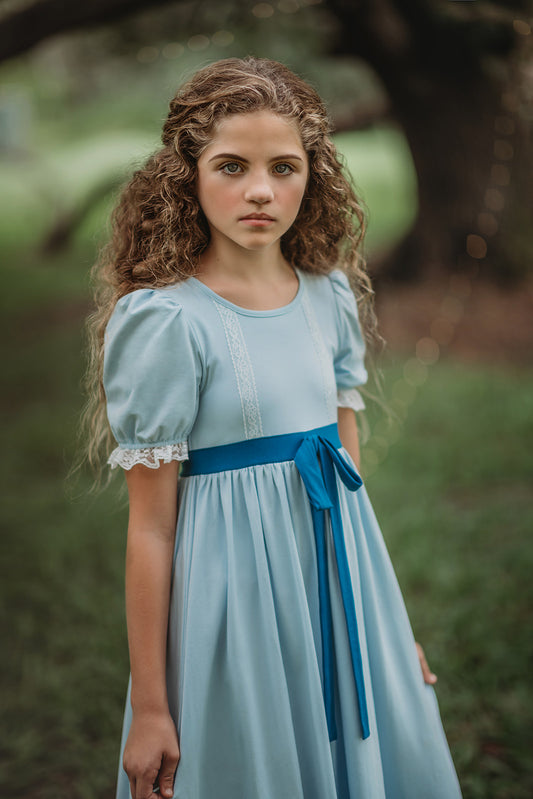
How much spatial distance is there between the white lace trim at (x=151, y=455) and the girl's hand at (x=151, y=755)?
34 centimetres

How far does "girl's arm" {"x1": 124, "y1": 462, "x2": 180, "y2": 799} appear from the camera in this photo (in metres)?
1.06

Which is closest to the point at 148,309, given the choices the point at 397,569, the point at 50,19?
the point at 397,569

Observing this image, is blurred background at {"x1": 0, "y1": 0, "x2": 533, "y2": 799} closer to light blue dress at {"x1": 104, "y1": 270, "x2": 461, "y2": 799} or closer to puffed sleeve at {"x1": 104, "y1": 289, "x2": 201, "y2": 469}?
light blue dress at {"x1": 104, "y1": 270, "x2": 461, "y2": 799}

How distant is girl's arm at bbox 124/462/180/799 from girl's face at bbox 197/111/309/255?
35 centimetres

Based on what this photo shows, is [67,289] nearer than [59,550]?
No

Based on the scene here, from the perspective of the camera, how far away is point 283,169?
3.57 ft

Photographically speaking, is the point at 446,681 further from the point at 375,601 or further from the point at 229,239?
the point at 229,239

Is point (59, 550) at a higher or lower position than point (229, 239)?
lower

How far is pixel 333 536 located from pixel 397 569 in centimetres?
163

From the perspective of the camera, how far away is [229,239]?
1.14m

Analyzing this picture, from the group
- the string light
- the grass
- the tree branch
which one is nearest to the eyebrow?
the grass

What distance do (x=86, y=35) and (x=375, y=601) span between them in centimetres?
388

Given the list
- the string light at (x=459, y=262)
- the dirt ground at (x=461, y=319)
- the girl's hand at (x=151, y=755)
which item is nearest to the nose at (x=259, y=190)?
the girl's hand at (x=151, y=755)

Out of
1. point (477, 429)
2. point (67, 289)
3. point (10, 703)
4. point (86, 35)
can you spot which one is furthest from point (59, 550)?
point (86, 35)
